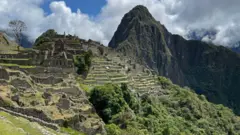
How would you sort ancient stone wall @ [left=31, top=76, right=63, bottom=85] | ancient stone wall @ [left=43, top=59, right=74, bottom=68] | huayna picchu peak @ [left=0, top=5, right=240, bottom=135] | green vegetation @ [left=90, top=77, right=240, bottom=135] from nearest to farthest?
1. huayna picchu peak @ [left=0, top=5, right=240, bottom=135]
2. ancient stone wall @ [left=31, top=76, right=63, bottom=85]
3. green vegetation @ [left=90, top=77, right=240, bottom=135]
4. ancient stone wall @ [left=43, top=59, right=74, bottom=68]

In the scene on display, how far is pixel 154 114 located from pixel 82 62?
607 inches

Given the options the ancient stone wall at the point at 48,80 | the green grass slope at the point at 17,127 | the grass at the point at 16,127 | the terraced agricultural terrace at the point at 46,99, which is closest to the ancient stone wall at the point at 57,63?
the terraced agricultural terrace at the point at 46,99

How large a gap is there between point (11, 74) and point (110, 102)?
13.9m

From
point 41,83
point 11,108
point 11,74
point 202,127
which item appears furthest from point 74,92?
point 202,127

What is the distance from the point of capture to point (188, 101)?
64938mm

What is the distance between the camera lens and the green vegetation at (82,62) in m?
49.3

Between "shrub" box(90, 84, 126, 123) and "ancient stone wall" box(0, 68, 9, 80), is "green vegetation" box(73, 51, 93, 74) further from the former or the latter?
"ancient stone wall" box(0, 68, 9, 80)

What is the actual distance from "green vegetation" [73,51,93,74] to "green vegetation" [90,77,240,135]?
8736mm

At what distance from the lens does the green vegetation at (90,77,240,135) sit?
37.5 meters

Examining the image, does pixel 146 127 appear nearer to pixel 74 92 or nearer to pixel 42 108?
pixel 74 92

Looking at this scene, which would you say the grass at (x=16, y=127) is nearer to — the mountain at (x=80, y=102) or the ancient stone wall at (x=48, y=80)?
the mountain at (x=80, y=102)

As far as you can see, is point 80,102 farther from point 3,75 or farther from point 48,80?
point 3,75

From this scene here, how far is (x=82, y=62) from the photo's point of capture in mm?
50469

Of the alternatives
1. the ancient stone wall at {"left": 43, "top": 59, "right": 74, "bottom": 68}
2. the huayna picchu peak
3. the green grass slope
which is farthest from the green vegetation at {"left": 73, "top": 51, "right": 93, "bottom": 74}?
the green grass slope
